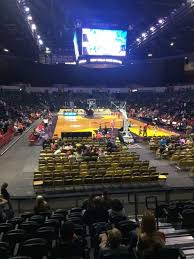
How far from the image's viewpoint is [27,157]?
2155 centimetres

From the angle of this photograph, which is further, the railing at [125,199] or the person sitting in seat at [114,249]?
the railing at [125,199]

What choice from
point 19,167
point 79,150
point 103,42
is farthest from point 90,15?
point 19,167

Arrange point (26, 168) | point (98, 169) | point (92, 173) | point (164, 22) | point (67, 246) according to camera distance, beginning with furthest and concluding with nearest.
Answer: point (164, 22) → point (26, 168) → point (98, 169) → point (92, 173) → point (67, 246)

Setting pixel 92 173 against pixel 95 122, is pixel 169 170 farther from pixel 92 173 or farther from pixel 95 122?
pixel 95 122

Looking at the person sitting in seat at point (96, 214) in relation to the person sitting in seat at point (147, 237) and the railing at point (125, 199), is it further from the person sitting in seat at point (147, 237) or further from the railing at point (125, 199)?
the railing at point (125, 199)

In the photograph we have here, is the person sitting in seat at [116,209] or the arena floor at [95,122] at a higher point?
the person sitting in seat at [116,209]

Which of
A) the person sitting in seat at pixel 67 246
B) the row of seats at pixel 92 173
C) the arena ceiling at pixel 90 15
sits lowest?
the row of seats at pixel 92 173

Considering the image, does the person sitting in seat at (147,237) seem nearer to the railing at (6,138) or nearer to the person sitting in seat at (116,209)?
the person sitting in seat at (116,209)

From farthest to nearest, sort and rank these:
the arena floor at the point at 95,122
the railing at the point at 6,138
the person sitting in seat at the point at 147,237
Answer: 1. the arena floor at the point at 95,122
2. the railing at the point at 6,138
3. the person sitting in seat at the point at 147,237

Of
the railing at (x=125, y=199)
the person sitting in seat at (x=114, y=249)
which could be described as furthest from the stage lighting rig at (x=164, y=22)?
the person sitting in seat at (x=114, y=249)

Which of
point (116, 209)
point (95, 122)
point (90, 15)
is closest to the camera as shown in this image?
point (116, 209)

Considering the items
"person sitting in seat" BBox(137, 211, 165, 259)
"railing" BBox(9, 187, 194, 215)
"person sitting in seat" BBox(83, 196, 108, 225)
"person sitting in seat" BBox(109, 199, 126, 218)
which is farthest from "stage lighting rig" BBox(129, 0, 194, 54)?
"person sitting in seat" BBox(137, 211, 165, 259)

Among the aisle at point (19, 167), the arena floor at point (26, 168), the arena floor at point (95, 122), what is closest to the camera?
the aisle at point (19, 167)

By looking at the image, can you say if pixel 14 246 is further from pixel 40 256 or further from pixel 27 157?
pixel 27 157
